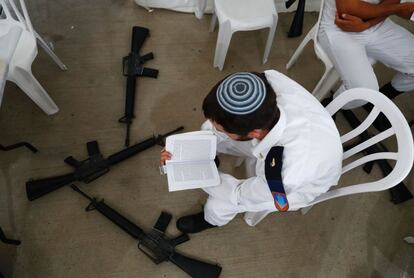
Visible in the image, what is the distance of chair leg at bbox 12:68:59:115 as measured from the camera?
4.14 feet

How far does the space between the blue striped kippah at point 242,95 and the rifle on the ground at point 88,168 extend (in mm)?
839

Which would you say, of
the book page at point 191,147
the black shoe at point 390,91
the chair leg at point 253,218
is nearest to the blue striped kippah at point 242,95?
the book page at point 191,147

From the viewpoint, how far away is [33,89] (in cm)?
138

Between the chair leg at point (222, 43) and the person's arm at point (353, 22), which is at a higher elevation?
the person's arm at point (353, 22)

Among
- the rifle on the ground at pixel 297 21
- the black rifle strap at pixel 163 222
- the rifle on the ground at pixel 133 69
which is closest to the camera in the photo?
the black rifle strap at pixel 163 222

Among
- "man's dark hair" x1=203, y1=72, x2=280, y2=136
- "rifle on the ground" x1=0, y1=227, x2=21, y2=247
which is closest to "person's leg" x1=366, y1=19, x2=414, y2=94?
"man's dark hair" x1=203, y1=72, x2=280, y2=136

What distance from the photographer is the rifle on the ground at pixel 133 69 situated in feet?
5.21

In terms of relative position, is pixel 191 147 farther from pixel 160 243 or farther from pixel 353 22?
pixel 353 22

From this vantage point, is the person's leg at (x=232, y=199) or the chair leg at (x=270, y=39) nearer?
the person's leg at (x=232, y=199)

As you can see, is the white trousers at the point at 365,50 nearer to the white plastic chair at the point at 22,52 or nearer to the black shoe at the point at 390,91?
the black shoe at the point at 390,91

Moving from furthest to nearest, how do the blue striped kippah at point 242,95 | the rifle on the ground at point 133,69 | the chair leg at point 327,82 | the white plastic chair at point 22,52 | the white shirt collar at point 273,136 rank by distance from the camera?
the rifle on the ground at point 133,69, the chair leg at point 327,82, the white plastic chair at point 22,52, the white shirt collar at point 273,136, the blue striped kippah at point 242,95

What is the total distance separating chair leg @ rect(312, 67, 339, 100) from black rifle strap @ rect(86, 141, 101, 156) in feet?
4.02

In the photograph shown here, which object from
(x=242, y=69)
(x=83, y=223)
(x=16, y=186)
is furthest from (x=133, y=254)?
(x=242, y=69)

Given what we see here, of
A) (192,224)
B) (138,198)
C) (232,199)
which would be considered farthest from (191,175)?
(138,198)
